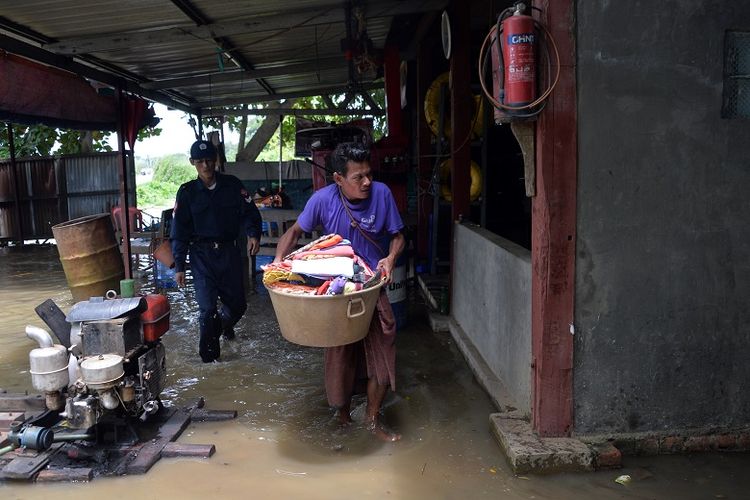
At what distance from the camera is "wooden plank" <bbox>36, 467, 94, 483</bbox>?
3.42 metres

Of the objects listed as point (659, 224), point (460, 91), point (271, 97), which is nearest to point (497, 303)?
point (659, 224)

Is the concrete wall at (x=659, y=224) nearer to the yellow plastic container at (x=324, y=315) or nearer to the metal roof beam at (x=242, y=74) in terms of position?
the yellow plastic container at (x=324, y=315)

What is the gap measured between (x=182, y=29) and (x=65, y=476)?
4.08 m

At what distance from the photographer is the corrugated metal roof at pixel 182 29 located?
5.12 m

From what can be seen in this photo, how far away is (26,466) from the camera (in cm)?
346

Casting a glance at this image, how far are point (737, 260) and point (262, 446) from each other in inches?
→ 121

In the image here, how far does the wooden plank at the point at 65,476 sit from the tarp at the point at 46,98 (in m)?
2.91

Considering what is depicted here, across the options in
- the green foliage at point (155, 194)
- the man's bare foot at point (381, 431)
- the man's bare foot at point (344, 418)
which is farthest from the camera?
the green foliage at point (155, 194)

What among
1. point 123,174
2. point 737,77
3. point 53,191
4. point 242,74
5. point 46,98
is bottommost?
point 53,191

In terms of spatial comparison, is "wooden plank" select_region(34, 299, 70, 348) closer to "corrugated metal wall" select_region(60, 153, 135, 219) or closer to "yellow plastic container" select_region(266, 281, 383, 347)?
"yellow plastic container" select_region(266, 281, 383, 347)

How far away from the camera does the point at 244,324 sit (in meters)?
6.99

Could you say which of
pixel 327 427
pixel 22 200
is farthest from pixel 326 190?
pixel 22 200

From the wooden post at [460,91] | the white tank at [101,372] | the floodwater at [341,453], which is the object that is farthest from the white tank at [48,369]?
the wooden post at [460,91]

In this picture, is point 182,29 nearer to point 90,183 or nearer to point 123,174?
point 123,174
